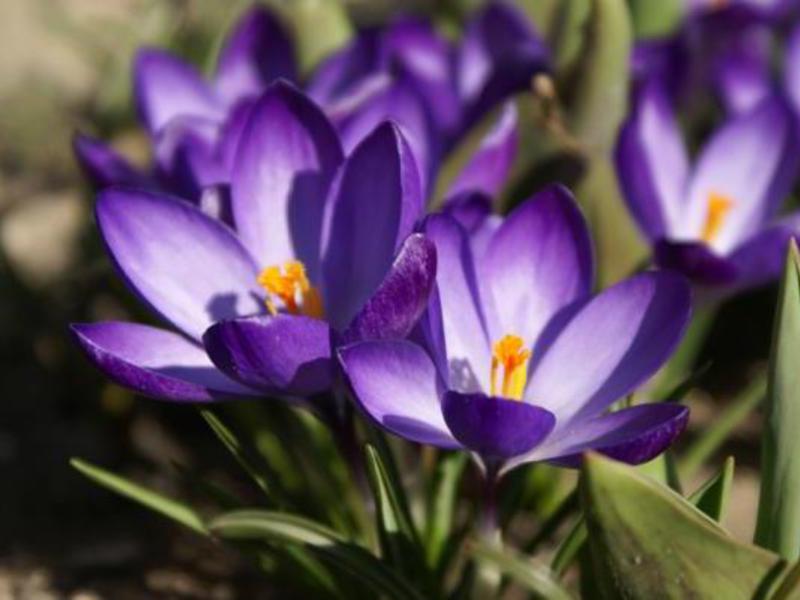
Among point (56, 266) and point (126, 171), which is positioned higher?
point (126, 171)

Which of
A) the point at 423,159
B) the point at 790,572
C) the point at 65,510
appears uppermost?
the point at 423,159

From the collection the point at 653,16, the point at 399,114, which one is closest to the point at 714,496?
the point at 399,114

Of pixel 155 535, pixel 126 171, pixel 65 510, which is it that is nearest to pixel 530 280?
pixel 126 171

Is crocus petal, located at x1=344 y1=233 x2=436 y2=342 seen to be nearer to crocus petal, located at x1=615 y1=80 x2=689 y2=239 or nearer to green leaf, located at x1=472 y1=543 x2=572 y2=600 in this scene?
green leaf, located at x1=472 y1=543 x2=572 y2=600

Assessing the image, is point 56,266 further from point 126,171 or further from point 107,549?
point 126,171

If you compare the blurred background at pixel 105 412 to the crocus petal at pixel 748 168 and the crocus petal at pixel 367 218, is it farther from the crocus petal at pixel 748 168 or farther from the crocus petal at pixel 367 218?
the crocus petal at pixel 367 218

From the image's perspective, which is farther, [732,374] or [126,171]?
[732,374]

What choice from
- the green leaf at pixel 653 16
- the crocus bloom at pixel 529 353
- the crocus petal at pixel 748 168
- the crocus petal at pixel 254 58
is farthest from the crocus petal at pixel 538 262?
the green leaf at pixel 653 16
